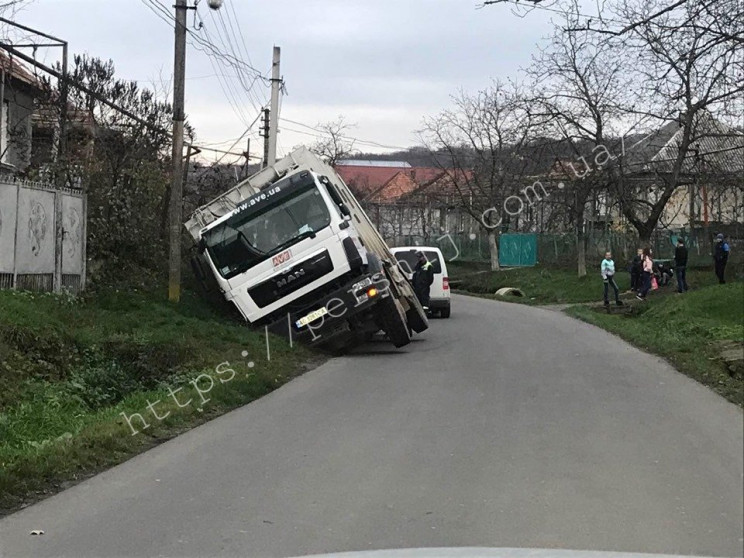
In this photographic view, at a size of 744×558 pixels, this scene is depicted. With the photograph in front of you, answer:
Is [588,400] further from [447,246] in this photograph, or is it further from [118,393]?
[447,246]

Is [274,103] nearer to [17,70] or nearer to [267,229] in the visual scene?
[17,70]

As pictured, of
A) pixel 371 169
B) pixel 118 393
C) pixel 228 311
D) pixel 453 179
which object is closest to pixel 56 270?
pixel 228 311

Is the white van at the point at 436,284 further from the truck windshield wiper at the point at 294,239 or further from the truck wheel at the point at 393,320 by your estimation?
the truck windshield wiper at the point at 294,239

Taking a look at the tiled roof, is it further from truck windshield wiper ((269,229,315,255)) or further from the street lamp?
the street lamp

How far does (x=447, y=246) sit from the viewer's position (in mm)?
57531

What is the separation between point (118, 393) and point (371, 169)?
10095 cm

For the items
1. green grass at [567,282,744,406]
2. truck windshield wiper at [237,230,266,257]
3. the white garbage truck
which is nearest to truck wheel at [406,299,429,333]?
the white garbage truck

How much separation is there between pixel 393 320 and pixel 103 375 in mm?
5219

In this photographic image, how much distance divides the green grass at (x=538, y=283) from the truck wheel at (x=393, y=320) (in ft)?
35.0

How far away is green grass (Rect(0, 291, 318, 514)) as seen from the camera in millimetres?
8047

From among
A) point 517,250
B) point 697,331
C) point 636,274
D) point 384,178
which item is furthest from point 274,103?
Answer: point 384,178

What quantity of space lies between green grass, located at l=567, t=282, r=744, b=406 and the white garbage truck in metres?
4.50

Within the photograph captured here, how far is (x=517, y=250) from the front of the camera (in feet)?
161

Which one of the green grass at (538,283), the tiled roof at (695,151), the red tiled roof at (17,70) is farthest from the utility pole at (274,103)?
the tiled roof at (695,151)
